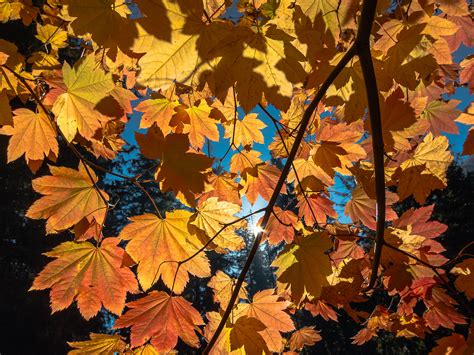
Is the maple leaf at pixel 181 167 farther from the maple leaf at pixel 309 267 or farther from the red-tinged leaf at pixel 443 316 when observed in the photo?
the red-tinged leaf at pixel 443 316

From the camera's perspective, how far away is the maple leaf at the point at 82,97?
1378 mm

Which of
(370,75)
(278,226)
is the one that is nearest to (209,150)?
(278,226)

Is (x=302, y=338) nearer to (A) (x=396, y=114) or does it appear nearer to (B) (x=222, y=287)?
(B) (x=222, y=287)

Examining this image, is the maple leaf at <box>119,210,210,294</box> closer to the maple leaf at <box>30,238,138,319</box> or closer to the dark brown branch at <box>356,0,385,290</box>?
the maple leaf at <box>30,238,138,319</box>

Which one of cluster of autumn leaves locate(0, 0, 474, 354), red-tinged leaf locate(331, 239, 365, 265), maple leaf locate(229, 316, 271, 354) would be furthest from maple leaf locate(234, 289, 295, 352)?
red-tinged leaf locate(331, 239, 365, 265)

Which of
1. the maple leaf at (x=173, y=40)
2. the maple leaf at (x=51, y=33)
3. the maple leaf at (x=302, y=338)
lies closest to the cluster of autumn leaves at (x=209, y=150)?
the maple leaf at (x=173, y=40)

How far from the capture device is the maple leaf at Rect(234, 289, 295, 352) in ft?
5.53

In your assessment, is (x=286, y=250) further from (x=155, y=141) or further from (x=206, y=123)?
(x=206, y=123)

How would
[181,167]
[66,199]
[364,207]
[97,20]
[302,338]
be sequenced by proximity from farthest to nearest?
[302,338], [364,207], [66,199], [181,167], [97,20]

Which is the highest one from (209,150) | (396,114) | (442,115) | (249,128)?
(442,115)

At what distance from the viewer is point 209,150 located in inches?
71.2

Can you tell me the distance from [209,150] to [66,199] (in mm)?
733

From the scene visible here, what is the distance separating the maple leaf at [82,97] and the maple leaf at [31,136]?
0.25 m

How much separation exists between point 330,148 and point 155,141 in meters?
0.97
